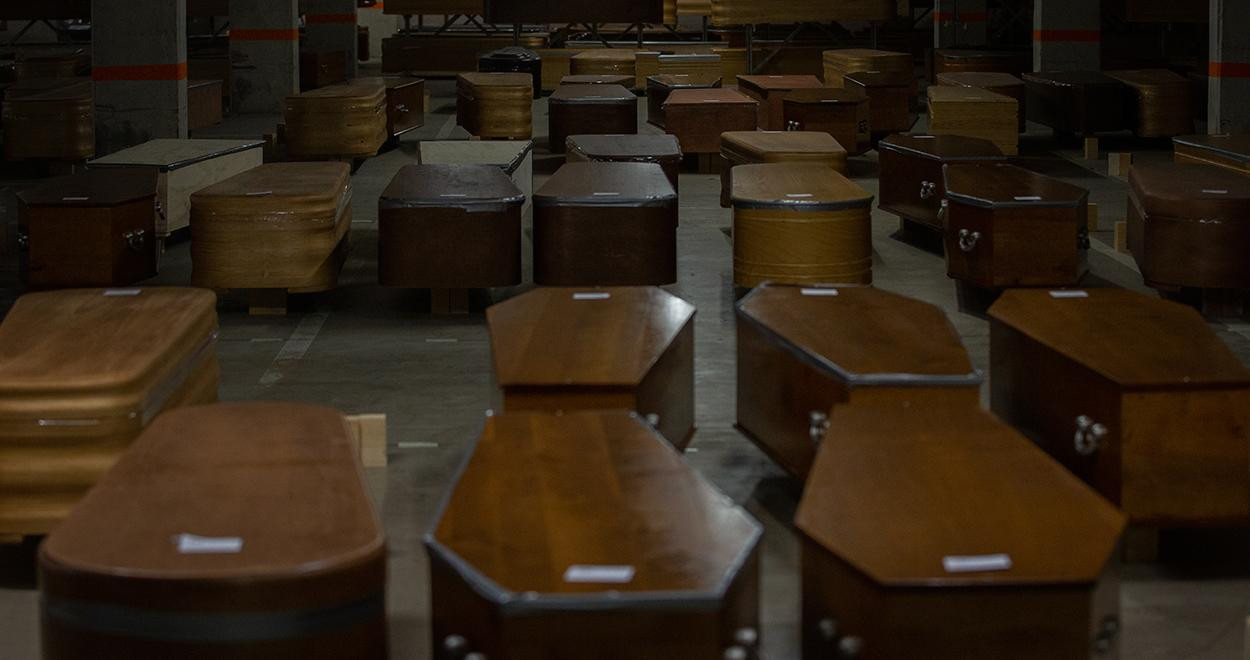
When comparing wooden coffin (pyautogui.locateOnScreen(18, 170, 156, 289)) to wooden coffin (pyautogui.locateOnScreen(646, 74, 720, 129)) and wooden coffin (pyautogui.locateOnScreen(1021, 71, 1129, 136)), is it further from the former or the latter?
wooden coffin (pyautogui.locateOnScreen(1021, 71, 1129, 136))

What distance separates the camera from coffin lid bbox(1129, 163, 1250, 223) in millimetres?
9750

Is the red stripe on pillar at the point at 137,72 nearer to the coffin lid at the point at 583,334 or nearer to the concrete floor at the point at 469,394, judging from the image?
the concrete floor at the point at 469,394

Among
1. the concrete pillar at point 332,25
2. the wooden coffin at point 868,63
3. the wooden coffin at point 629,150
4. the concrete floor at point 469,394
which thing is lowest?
the concrete floor at point 469,394

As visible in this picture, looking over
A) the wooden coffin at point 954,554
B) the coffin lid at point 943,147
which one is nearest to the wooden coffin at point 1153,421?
the wooden coffin at point 954,554

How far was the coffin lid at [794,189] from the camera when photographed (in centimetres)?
1012

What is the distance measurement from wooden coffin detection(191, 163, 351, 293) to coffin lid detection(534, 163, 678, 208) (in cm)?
130

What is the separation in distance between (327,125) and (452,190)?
20.7 ft

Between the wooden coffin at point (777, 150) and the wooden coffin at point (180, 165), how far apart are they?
358cm

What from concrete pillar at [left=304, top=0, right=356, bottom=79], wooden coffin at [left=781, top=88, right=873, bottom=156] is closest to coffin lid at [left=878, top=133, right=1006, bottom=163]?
wooden coffin at [left=781, top=88, right=873, bottom=156]

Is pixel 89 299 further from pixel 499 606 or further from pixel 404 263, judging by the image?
pixel 499 606

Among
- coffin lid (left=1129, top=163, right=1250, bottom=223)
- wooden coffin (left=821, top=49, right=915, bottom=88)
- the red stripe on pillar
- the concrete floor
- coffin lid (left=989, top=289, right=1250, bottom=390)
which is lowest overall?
the concrete floor

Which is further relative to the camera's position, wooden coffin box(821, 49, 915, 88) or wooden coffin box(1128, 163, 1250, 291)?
wooden coffin box(821, 49, 915, 88)

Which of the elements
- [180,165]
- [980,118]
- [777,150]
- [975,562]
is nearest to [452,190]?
[180,165]

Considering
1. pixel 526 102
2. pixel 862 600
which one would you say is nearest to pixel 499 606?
pixel 862 600
